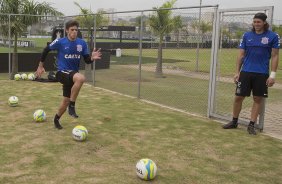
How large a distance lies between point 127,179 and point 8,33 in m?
11.8

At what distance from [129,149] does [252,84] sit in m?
2.88

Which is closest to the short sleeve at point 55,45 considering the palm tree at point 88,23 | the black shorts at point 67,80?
the black shorts at point 67,80

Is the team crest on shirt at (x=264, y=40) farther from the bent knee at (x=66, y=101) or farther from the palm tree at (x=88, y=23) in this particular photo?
the palm tree at (x=88, y=23)

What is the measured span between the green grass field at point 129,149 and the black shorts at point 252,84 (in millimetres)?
864

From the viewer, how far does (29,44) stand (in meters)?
34.8

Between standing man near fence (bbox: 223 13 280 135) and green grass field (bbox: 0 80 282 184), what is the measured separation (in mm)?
845

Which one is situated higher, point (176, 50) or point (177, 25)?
point (177, 25)

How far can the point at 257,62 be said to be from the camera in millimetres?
6844

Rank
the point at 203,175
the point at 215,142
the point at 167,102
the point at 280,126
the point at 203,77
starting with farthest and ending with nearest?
the point at 203,77 → the point at 167,102 → the point at 280,126 → the point at 215,142 → the point at 203,175

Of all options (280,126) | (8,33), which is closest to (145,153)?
(280,126)

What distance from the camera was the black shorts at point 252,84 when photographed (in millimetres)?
6863

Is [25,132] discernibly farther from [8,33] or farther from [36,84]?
[8,33]

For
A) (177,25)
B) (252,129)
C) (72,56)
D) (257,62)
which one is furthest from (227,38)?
(177,25)

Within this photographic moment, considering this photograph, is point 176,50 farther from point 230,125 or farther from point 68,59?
point 68,59
